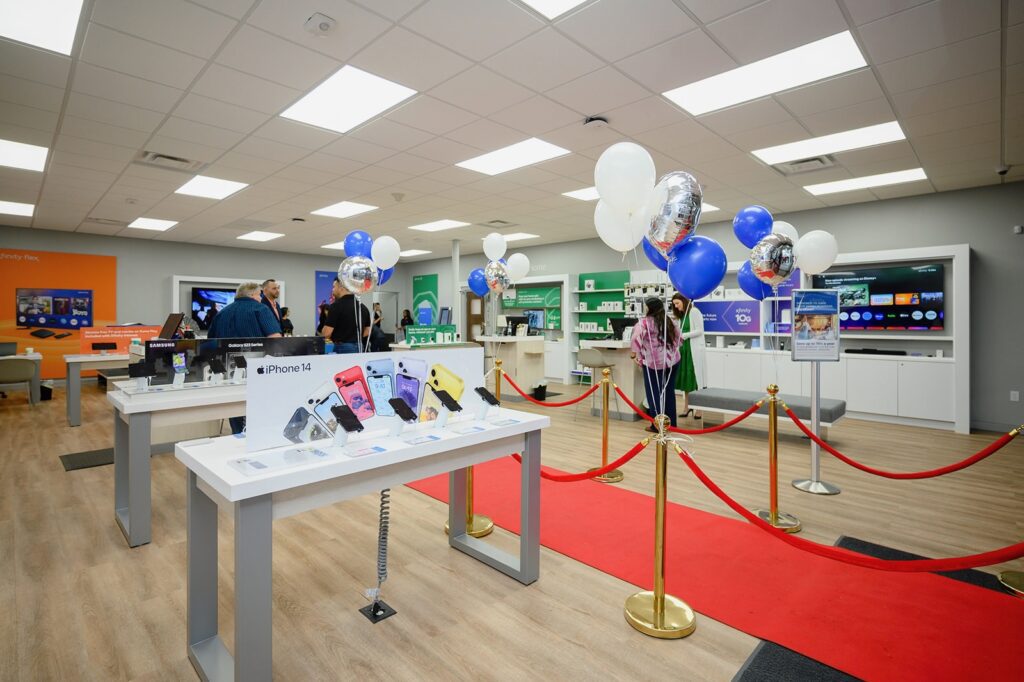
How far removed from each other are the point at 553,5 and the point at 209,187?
5.65 metres

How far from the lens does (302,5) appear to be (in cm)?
277

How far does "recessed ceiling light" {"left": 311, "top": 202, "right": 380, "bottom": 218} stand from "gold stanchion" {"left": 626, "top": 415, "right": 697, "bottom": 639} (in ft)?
21.3

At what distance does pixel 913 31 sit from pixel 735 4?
1.18 m

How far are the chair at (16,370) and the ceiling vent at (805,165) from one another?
10471 mm

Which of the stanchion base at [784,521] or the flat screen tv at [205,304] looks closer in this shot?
the stanchion base at [784,521]

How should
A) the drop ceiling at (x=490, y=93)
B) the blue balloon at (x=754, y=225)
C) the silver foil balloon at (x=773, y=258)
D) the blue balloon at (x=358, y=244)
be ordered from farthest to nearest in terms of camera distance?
1. the blue balloon at (x=358, y=244)
2. the blue balloon at (x=754, y=225)
3. the silver foil balloon at (x=773, y=258)
4. the drop ceiling at (x=490, y=93)

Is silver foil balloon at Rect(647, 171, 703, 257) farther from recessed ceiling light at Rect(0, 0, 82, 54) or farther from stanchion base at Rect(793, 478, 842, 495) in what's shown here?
recessed ceiling light at Rect(0, 0, 82, 54)

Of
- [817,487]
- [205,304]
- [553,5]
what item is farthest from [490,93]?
[205,304]

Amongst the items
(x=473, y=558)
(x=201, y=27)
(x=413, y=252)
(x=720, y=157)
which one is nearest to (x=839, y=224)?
(x=720, y=157)

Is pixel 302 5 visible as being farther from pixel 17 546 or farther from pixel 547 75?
pixel 17 546

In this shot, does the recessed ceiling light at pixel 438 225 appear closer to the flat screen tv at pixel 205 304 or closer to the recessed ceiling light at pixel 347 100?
the recessed ceiling light at pixel 347 100

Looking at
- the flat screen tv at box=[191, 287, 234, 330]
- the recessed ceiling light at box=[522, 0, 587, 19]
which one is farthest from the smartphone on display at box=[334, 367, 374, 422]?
the flat screen tv at box=[191, 287, 234, 330]

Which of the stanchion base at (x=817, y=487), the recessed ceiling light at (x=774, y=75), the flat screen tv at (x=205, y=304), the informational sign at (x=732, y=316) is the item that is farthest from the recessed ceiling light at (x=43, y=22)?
the flat screen tv at (x=205, y=304)

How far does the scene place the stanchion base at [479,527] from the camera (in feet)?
10.3
